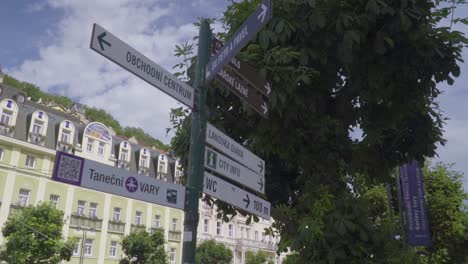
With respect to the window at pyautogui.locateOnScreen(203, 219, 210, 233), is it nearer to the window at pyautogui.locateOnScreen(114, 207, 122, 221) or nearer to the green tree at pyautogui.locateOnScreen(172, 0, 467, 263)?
the window at pyautogui.locateOnScreen(114, 207, 122, 221)

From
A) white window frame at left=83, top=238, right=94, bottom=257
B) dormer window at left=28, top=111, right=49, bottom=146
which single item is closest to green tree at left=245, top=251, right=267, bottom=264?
white window frame at left=83, top=238, right=94, bottom=257

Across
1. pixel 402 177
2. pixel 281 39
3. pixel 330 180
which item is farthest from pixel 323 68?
pixel 402 177

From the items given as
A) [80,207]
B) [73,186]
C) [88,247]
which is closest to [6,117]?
[73,186]

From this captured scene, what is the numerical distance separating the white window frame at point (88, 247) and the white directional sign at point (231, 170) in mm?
33276

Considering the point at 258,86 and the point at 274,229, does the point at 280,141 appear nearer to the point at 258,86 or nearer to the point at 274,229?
the point at 274,229

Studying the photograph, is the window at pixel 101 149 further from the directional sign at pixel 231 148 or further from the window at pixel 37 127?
the directional sign at pixel 231 148

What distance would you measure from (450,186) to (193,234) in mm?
14990

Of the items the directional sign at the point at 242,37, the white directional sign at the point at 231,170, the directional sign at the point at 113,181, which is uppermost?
the directional sign at the point at 242,37

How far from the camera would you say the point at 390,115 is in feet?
22.8

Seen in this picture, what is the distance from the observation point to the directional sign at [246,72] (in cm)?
471

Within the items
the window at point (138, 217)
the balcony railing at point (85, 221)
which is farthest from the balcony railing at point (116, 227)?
the window at point (138, 217)

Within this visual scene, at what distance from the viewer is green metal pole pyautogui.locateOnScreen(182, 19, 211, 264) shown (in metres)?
3.98

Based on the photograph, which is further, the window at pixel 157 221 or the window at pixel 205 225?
the window at pixel 205 225

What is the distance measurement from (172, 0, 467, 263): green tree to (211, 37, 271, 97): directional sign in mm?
287
